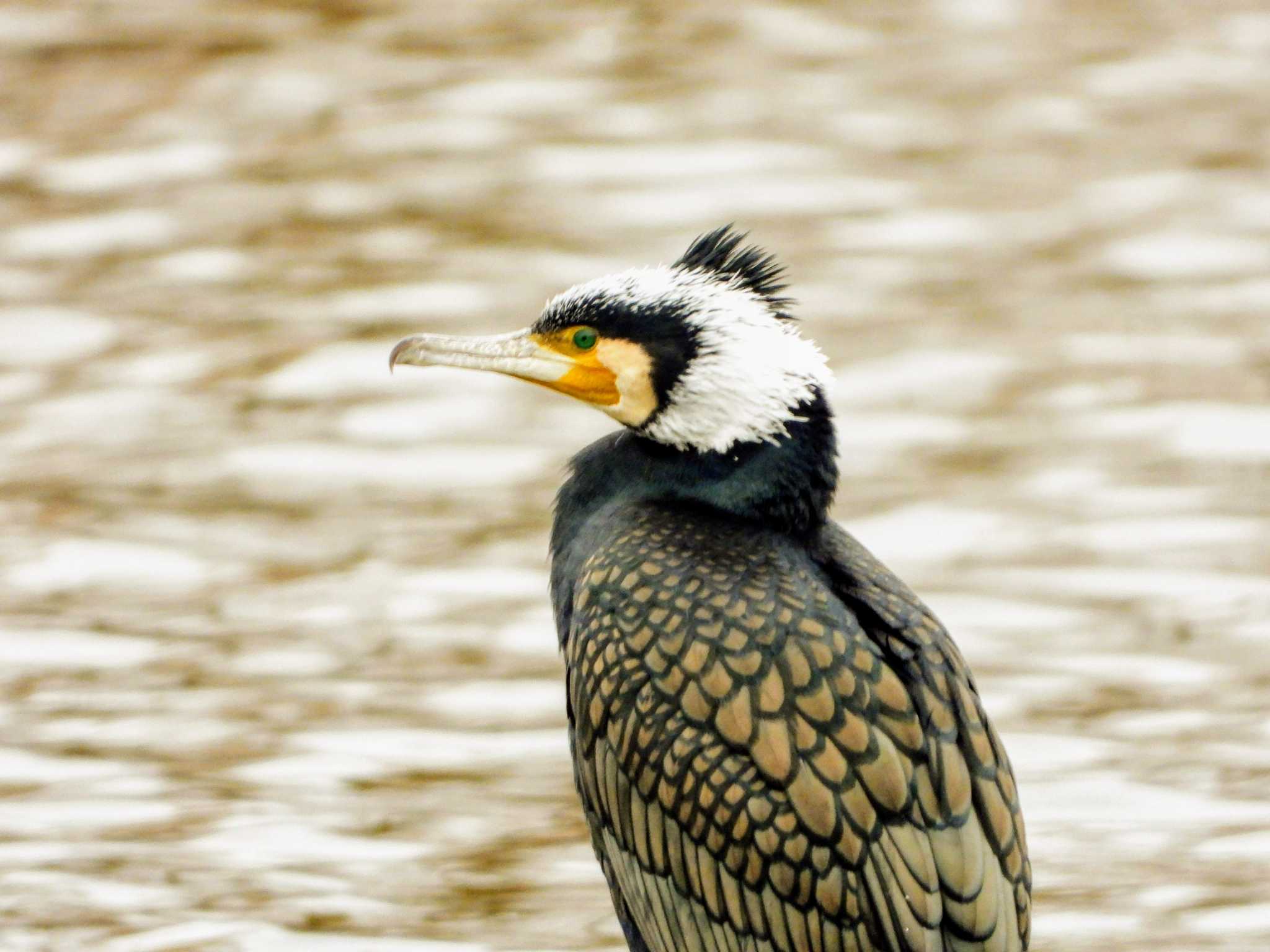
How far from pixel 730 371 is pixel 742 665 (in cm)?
75

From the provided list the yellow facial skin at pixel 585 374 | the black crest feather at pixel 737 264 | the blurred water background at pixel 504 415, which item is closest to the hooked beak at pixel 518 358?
the yellow facial skin at pixel 585 374

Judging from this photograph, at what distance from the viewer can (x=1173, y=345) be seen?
1180 cm

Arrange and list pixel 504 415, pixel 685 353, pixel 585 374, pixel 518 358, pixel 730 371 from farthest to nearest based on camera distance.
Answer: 1. pixel 504 415
2. pixel 518 358
3. pixel 585 374
4. pixel 685 353
5. pixel 730 371

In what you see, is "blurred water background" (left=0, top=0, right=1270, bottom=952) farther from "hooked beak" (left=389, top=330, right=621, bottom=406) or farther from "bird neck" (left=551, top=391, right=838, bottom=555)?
"hooked beak" (left=389, top=330, right=621, bottom=406)

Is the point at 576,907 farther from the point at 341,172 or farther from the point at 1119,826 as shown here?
the point at 341,172

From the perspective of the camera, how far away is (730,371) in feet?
19.0

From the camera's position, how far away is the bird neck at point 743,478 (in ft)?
19.0

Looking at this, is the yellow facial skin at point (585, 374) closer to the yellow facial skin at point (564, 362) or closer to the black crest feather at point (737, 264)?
the yellow facial skin at point (564, 362)

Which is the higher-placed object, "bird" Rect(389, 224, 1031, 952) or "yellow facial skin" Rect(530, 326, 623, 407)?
"yellow facial skin" Rect(530, 326, 623, 407)

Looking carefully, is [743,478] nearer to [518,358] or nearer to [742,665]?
[742,665]

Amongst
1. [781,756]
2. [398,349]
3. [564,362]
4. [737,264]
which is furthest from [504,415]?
[781,756]

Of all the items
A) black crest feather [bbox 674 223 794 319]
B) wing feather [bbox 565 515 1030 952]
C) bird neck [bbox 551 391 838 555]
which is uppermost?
black crest feather [bbox 674 223 794 319]

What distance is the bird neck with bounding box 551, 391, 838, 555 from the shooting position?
5.80 metres

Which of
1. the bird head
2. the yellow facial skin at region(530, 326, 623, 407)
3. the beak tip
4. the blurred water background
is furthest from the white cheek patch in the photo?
the blurred water background
